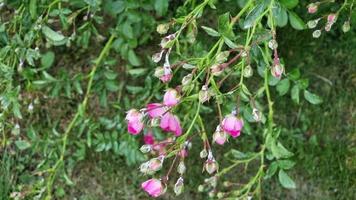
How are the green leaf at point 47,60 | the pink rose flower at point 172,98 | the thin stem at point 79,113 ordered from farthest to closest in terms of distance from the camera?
the green leaf at point 47,60 < the thin stem at point 79,113 < the pink rose flower at point 172,98

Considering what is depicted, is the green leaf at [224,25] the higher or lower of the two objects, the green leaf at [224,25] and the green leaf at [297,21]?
the higher

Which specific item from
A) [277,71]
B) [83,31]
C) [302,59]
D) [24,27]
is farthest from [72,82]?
[277,71]

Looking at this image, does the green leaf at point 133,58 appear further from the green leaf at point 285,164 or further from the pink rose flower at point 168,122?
the pink rose flower at point 168,122

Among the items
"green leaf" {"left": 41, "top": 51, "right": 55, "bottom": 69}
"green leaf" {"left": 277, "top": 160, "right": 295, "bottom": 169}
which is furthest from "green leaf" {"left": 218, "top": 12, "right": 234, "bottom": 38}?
"green leaf" {"left": 41, "top": 51, "right": 55, "bottom": 69}

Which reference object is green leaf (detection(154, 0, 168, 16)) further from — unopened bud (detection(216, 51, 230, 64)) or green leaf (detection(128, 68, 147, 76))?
unopened bud (detection(216, 51, 230, 64))

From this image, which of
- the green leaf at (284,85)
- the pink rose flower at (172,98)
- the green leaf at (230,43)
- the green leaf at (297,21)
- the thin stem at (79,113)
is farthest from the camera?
the thin stem at (79,113)

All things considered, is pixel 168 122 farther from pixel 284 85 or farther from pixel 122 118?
pixel 122 118

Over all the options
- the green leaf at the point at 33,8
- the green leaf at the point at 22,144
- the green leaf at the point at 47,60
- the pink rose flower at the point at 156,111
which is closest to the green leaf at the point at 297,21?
the pink rose flower at the point at 156,111

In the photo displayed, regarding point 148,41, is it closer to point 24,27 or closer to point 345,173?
point 24,27

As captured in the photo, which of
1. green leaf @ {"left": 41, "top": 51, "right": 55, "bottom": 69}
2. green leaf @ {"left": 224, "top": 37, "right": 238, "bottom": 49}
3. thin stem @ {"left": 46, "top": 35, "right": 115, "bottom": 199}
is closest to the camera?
green leaf @ {"left": 224, "top": 37, "right": 238, "bottom": 49}
